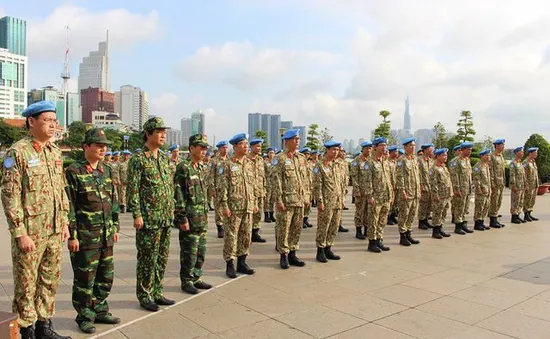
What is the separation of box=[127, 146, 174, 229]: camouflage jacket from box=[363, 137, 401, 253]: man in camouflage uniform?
3.72m

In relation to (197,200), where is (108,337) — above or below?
below

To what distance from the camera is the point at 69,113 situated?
107m

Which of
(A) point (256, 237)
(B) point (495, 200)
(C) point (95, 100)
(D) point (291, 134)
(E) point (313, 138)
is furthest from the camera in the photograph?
(C) point (95, 100)

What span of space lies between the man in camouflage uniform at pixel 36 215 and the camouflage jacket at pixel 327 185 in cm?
352

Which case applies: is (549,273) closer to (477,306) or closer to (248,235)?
(477,306)

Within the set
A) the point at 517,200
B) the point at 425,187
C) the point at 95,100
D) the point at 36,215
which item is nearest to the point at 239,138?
the point at 36,215

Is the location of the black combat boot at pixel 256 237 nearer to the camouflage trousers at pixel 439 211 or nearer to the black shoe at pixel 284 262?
the black shoe at pixel 284 262

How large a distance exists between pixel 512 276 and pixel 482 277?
397 millimetres

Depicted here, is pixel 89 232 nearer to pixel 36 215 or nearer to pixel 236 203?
pixel 36 215

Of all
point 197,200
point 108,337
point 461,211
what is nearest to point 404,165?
point 461,211

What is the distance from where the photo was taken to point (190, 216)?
4.59 m

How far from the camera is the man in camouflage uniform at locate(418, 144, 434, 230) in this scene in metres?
8.70

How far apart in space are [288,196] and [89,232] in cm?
274

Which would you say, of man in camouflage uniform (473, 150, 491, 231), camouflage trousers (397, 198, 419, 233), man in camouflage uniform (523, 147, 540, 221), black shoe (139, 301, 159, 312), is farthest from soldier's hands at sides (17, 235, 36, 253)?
man in camouflage uniform (523, 147, 540, 221)
